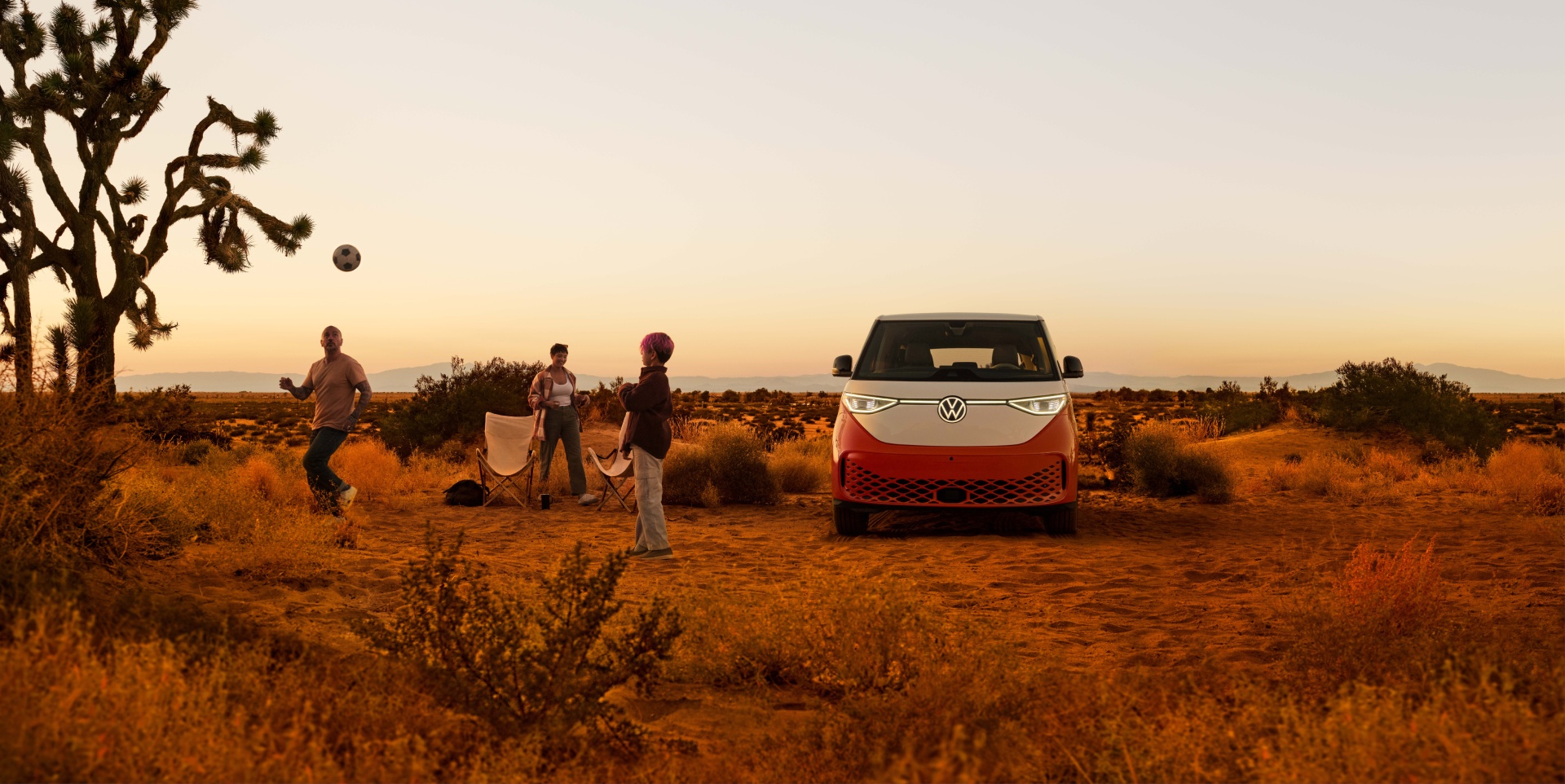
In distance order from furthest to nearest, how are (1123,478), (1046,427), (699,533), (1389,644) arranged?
(1123,478)
(699,533)
(1046,427)
(1389,644)

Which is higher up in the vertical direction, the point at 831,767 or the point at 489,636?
the point at 489,636

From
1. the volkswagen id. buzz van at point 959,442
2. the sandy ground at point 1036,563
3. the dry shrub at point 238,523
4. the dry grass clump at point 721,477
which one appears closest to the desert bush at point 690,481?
the dry grass clump at point 721,477

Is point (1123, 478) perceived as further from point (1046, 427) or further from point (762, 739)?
point (762, 739)

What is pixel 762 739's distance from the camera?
12.8ft

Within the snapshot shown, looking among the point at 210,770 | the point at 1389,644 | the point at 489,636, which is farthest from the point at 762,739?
the point at 1389,644

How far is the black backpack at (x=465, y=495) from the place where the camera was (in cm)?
1289

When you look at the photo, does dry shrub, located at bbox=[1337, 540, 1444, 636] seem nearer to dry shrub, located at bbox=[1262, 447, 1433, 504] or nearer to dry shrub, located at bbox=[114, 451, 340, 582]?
dry shrub, located at bbox=[114, 451, 340, 582]

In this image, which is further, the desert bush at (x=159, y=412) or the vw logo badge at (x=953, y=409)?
the vw logo badge at (x=953, y=409)

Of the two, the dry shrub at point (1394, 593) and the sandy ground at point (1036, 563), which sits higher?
the dry shrub at point (1394, 593)

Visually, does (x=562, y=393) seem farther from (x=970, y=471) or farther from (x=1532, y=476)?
(x=1532, y=476)

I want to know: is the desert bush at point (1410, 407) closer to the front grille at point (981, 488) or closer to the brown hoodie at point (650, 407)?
the front grille at point (981, 488)

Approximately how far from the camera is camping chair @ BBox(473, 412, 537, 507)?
1268 cm

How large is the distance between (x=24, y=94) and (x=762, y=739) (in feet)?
66.0

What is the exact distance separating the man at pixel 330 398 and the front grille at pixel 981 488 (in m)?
4.84
